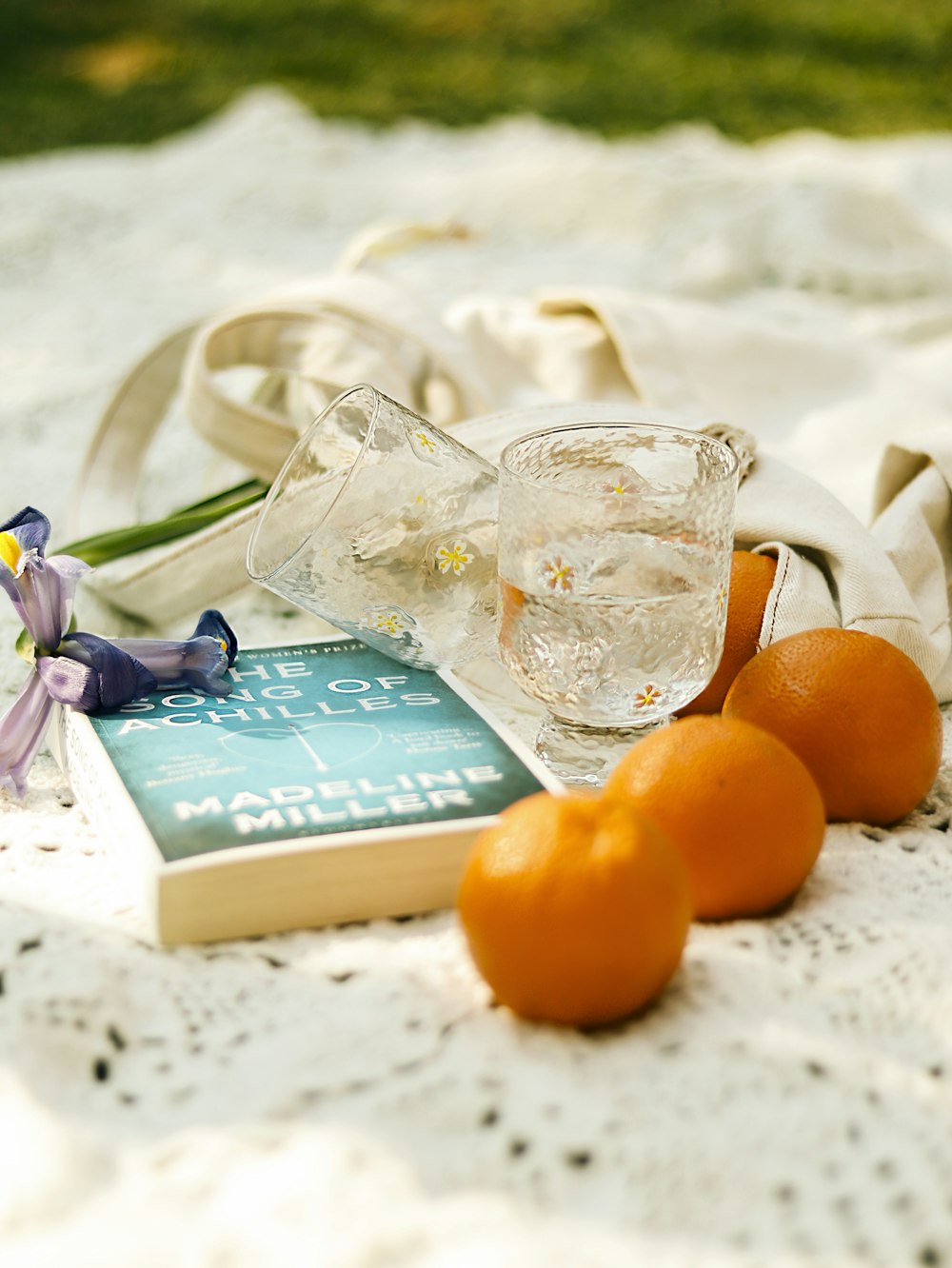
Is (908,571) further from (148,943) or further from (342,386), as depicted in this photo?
(148,943)

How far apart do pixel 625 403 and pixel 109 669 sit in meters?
0.68

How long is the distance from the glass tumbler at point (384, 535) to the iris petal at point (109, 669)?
103mm

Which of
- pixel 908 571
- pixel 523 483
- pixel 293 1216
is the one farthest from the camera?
pixel 908 571

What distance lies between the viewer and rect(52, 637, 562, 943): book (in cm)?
71

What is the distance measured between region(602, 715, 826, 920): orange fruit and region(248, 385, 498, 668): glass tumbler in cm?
24

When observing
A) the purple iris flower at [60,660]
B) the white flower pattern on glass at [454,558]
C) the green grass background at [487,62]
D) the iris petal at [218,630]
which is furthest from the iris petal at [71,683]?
the green grass background at [487,62]

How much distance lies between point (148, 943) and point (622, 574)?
372 mm

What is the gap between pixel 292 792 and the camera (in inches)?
30.2

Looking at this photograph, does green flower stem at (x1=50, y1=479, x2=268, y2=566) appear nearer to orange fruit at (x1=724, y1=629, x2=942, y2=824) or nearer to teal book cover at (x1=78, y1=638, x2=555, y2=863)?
teal book cover at (x1=78, y1=638, x2=555, y2=863)

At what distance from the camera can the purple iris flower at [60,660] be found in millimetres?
880

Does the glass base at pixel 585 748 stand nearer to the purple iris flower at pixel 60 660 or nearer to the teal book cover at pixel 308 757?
the teal book cover at pixel 308 757

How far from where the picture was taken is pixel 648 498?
904 millimetres

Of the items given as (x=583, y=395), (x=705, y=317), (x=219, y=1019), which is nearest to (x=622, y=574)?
(x=219, y=1019)

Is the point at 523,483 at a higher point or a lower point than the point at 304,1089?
higher
